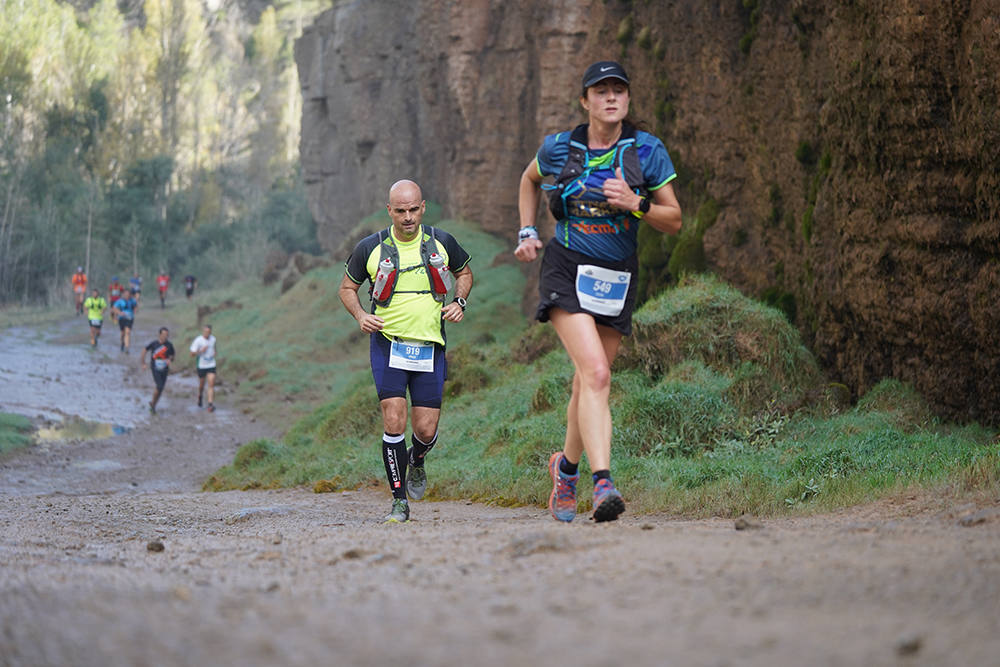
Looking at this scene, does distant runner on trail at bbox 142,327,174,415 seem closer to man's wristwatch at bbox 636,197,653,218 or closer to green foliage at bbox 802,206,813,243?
green foliage at bbox 802,206,813,243

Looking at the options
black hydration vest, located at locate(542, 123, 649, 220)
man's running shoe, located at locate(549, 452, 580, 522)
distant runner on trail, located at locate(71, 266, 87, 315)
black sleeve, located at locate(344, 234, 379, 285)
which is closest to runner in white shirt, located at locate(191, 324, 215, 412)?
black sleeve, located at locate(344, 234, 379, 285)

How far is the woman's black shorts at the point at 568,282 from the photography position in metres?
5.89

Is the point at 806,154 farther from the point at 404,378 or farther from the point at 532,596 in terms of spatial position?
the point at 532,596

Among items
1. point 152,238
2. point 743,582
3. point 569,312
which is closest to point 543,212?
point 569,312

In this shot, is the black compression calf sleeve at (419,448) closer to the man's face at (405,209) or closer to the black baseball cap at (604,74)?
the man's face at (405,209)

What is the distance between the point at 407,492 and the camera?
25.6ft

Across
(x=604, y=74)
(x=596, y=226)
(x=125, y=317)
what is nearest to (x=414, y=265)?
Result: (x=596, y=226)

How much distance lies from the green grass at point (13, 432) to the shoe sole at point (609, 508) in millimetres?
13479

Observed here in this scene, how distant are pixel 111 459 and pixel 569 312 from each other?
12.4 meters

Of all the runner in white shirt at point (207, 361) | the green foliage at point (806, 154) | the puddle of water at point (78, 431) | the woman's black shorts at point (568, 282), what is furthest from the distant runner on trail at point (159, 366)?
the woman's black shorts at point (568, 282)

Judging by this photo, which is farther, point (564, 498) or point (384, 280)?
point (384, 280)

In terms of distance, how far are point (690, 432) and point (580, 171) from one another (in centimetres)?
397

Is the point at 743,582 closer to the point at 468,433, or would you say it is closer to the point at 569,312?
the point at 569,312

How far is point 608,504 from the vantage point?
543 cm
